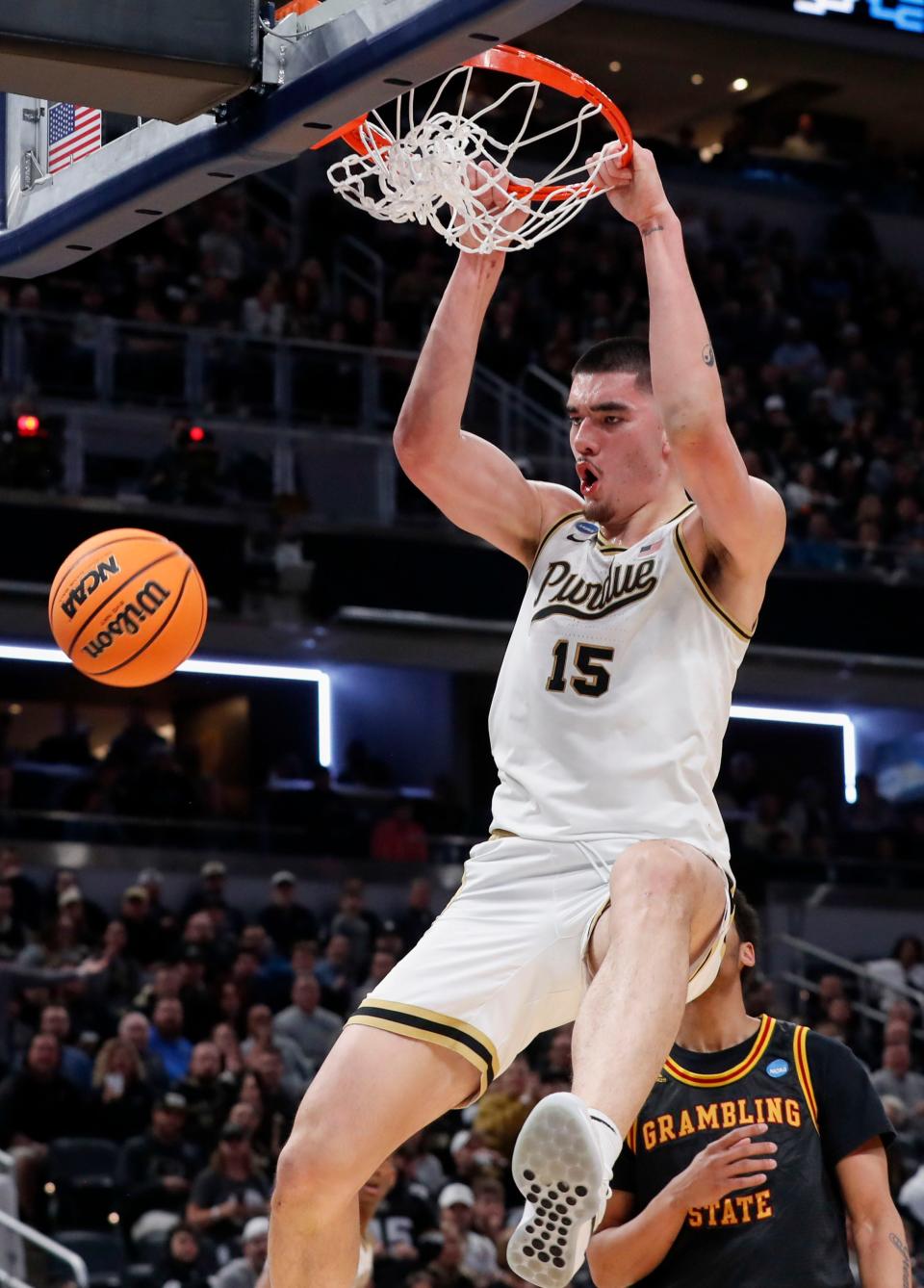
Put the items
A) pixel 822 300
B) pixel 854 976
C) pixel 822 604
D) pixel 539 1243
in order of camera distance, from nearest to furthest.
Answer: pixel 539 1243 → pixel 854 976 → pixel 822 604 → pixel 822 300

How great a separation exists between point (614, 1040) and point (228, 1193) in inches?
306

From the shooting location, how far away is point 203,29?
176 inches

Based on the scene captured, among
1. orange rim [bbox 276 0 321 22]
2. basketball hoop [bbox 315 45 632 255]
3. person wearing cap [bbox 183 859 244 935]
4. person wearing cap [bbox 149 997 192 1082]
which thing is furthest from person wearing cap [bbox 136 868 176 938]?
orange rim [bbox 276 0 321 22]

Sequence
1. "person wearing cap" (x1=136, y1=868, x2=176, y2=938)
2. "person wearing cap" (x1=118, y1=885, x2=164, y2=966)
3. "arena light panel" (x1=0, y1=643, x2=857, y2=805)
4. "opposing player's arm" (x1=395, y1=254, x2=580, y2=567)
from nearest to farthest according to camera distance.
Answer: "opposing player's arm" (x1=395, y1=254, x2=580, y2=567) < "person wearing cap" (x1=118, y1=885, x2=164, y2=966) < "person wearing cap" (x1=136, y1=868, x2=176, y2=938) < "arena light panel" (x1=0, y1=643, x2=857, y2=805)

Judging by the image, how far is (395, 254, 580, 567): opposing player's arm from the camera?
5512 mm

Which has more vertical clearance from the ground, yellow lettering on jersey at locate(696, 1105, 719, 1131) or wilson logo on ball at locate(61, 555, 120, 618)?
wilson logo on ball at locate(61, 555, 120, 618)

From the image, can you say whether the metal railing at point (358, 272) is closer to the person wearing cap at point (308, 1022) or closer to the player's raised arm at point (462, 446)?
the person wearing cap at point (308, 1022)

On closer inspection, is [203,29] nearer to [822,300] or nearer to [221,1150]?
[221,1150]

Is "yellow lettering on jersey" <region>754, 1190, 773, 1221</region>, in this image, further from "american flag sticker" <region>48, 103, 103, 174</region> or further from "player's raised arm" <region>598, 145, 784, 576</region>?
"american flag sticker" <region>48, 103, 103, 174</region>

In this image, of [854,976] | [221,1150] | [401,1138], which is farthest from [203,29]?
[854,976]

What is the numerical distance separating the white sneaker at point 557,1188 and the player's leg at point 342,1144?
0.54 m

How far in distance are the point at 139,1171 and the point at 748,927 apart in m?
7.32

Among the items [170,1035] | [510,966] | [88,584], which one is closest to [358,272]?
[170,1035]

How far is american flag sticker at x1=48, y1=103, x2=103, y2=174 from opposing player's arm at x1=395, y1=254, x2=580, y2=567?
1014 mm
